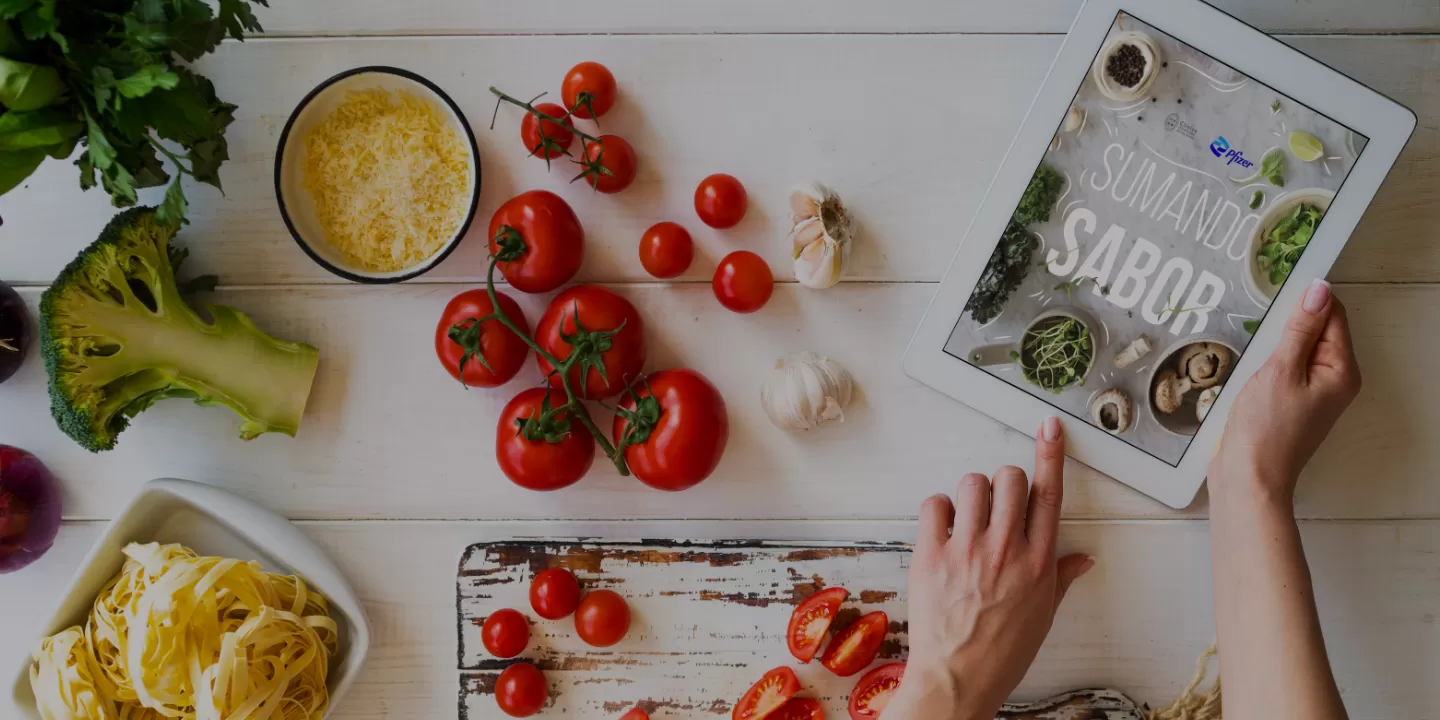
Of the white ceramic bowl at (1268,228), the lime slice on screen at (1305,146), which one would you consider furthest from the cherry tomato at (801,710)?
the lime slice on screen at (1305,146)

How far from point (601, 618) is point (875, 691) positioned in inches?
12.2

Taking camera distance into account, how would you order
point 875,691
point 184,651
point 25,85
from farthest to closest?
point 875,691 → point 184,651 → point 25,85

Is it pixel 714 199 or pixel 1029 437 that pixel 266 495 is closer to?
pixel 714 199

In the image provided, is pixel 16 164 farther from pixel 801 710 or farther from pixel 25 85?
pixel 801 710

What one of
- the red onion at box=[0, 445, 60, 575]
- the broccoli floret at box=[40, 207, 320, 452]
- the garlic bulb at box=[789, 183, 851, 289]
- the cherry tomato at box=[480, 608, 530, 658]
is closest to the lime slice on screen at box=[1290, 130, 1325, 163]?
the garlic bulb at box=[789, 183, 851, 289]

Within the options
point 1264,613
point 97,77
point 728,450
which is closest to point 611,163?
point 728,450

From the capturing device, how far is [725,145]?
0.96m

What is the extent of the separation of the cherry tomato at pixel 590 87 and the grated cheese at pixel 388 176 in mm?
126

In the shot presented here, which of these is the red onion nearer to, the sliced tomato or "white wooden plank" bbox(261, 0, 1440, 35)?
"white wooden plank" bbox(261, 0, 1440, 35)

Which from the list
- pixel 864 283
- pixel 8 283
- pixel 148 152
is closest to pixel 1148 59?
pixel 864 283

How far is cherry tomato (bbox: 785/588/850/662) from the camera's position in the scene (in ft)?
3.08

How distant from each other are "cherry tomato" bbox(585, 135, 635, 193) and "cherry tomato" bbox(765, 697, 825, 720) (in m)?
0.59

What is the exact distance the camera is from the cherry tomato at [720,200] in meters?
0.92

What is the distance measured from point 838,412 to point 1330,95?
23.5 inches
